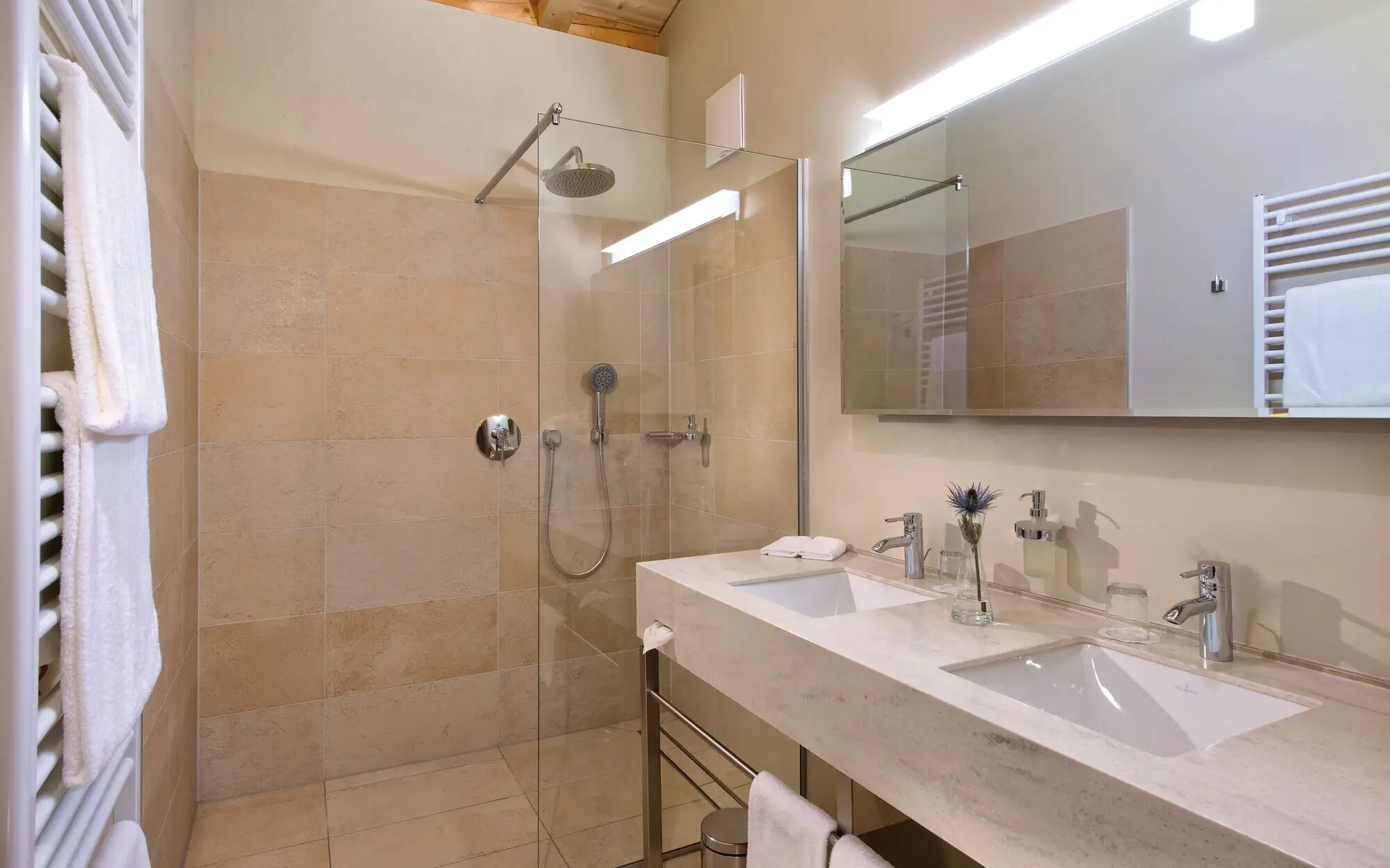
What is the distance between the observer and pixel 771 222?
2275mm

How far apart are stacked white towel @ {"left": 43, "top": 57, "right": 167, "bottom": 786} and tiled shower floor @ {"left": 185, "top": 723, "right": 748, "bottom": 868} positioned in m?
1.42

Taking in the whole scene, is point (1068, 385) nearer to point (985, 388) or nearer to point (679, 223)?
point (985, 388)

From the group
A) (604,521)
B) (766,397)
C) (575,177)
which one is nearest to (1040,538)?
(766,397)

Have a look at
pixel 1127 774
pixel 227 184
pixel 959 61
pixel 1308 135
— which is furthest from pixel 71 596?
pixel 227 184

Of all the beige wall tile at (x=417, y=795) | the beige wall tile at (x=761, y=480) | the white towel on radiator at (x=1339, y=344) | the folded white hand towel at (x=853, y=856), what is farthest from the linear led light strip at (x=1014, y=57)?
the beige wall tile at (x=417, y=795)

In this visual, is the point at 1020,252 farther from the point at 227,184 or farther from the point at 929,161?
the point at 227,184

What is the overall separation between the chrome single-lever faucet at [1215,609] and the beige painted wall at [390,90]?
2517 mm

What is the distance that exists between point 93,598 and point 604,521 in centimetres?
137

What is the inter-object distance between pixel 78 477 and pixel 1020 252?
1580 millimetres

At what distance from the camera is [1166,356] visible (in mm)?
1309

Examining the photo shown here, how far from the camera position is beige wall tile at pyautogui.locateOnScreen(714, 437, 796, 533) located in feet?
7.46

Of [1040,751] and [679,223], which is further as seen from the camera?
[679,223]

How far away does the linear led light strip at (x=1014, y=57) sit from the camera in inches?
55.8

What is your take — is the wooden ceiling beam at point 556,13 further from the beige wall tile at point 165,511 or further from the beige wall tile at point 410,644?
the beige wall tile at point 410,644
